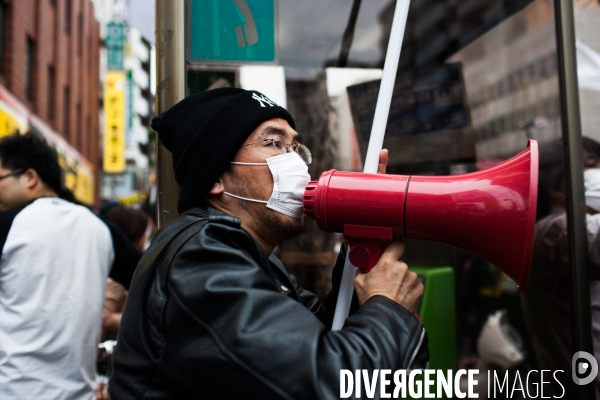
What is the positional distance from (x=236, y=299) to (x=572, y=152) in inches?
72.6

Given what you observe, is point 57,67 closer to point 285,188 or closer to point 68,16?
point 68,16

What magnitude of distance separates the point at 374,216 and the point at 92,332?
181 centimetres

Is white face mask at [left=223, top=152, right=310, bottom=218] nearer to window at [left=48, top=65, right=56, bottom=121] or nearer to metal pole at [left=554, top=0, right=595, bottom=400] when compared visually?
metal pole at [left=554, top=0, right=595, bottom=400]

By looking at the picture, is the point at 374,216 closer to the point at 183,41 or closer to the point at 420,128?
the point at 183,41

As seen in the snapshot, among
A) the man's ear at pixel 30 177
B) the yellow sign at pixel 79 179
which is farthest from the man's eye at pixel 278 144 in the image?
the yellow sign at pixel 79 179

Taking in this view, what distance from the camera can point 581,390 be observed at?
93.0 inches

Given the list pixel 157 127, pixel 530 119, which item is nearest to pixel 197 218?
pixel 157 127

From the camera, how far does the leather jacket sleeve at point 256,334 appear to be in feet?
3.70

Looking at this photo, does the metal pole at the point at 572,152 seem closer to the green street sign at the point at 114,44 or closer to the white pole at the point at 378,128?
the white pole at the point at 378,128

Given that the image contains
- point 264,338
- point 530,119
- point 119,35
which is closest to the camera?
point 264,338

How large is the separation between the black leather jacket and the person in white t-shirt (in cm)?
126

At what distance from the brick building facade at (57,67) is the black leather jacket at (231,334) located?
1153cm

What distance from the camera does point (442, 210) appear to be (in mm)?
1384

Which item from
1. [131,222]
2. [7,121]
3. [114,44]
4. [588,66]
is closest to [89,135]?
[114,44]
